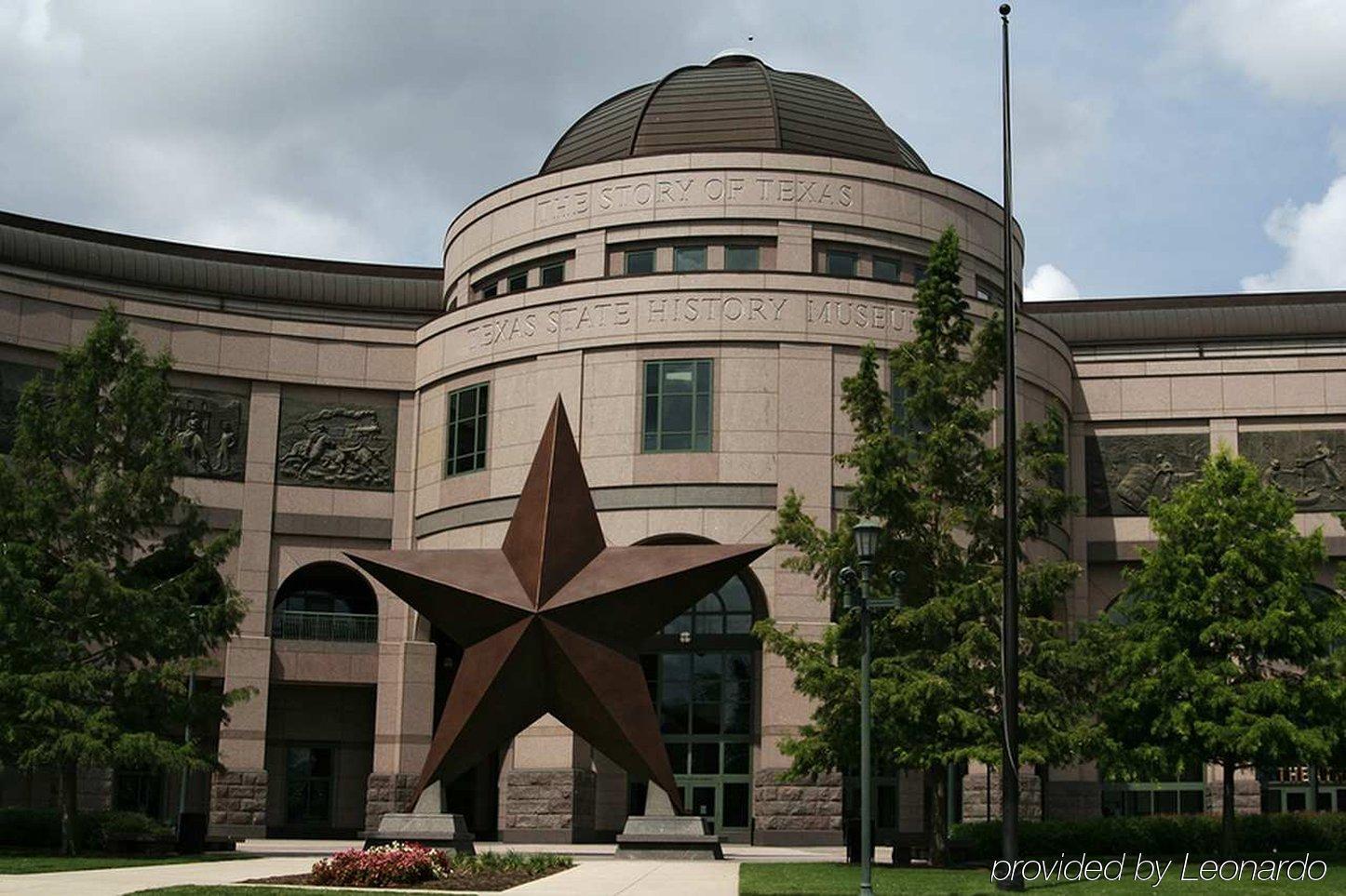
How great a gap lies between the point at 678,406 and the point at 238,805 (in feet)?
54.2

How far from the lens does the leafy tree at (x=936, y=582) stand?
31812 millimetres

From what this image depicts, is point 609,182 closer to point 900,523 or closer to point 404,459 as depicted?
point 404,459

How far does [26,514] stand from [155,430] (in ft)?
10.8

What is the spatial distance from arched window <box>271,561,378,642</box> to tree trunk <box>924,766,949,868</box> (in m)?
22.0

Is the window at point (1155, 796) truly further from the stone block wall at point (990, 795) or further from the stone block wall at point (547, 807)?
the stone block wall at point (547, 807)

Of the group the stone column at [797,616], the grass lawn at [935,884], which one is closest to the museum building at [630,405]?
the stone column at [797,616]

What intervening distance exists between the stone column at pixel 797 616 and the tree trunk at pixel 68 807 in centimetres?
1707

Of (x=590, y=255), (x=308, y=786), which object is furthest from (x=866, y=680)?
(x=308, y=786)

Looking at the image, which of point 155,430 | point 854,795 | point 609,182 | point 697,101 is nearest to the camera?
point 155,430

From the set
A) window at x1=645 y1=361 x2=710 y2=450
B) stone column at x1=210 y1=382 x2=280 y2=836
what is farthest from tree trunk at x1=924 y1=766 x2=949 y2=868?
stone column at x1=210 y1=382 x2=280 y2=836

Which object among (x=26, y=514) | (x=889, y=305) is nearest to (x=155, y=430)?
(x=26, y=514)

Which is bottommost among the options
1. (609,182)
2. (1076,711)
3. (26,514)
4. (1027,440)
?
(1076,711)

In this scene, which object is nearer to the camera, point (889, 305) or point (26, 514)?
point (26, 514)

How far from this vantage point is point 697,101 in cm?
5303
